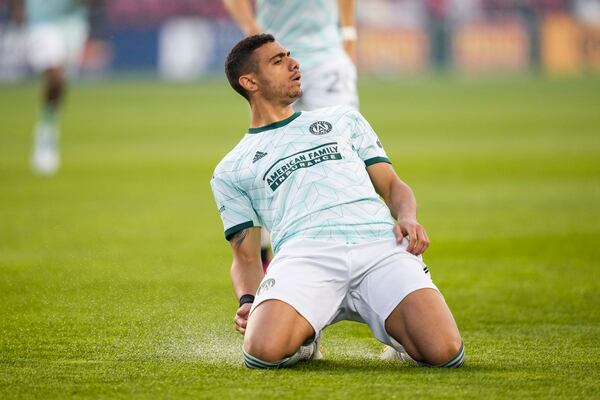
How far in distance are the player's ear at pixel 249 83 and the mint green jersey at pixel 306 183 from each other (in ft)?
0.61

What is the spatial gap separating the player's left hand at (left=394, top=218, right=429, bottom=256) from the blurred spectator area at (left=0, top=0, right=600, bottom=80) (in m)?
29.8

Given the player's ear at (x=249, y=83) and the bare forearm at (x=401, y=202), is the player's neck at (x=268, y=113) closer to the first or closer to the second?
the player's ear at (x=249, y=83)

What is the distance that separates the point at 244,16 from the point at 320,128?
8.05 ft

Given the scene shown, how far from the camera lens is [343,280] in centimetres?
566

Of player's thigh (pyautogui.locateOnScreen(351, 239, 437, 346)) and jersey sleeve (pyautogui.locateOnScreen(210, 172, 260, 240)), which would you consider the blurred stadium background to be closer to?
player's thigh (pyautogui.locateOnScreen(351, 239, 437, 346))

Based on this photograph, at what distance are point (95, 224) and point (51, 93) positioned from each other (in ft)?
17.1

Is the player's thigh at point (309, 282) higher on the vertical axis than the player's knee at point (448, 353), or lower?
higher

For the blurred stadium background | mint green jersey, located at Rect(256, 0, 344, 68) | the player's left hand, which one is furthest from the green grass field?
mint green jersey, located at Rect(256, 0, 344, 68)

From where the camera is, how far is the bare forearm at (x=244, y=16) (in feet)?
26.3

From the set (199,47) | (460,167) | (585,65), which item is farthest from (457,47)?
(460,167)

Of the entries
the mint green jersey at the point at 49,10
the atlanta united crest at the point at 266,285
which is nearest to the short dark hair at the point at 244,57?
the atlanta united crest at the point at 266,285

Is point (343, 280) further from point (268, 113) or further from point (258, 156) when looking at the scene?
point (268, 113)

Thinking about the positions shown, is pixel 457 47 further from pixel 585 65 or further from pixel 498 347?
pixel 498 347

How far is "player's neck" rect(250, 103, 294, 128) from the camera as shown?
601 centimetres
